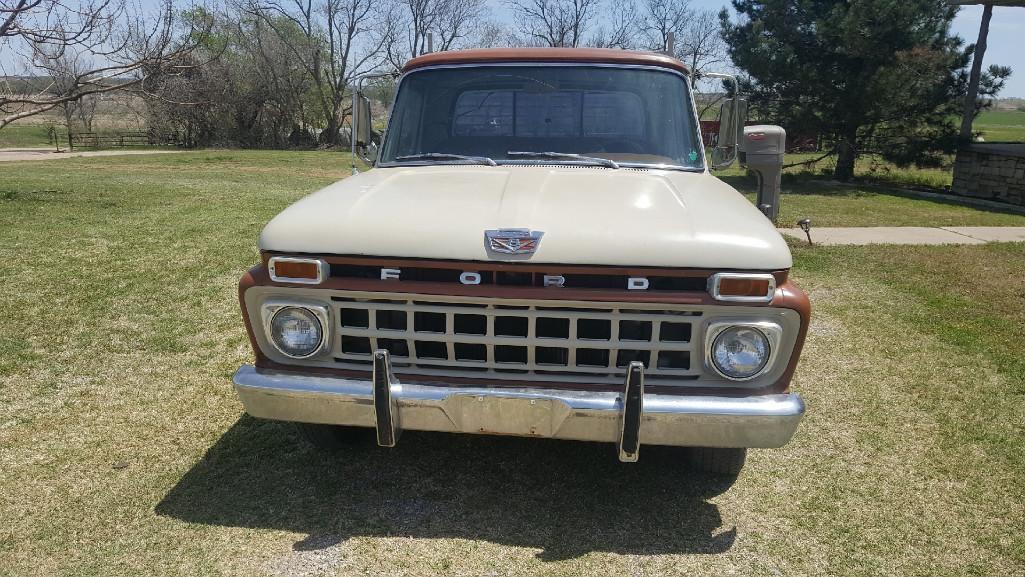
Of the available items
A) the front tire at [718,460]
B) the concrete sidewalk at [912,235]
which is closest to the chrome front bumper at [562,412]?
the front tire at [718,460]

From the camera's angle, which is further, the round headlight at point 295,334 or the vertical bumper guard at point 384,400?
the round headlight at point 295,334

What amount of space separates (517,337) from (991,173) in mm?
14619

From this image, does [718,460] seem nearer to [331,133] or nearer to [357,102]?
[357,102]

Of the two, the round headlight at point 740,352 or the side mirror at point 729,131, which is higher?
the side mirror at point 729,131

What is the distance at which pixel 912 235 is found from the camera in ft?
32.5

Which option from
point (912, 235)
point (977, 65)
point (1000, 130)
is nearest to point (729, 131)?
point (912, 235)

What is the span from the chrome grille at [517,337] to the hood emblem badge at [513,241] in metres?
0.19

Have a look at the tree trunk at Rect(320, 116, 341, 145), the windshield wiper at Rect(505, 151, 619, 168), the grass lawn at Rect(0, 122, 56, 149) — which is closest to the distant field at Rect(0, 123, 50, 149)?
the grass lawn at Rect(0, 122, 56, 149)

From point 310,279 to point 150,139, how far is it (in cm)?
3627

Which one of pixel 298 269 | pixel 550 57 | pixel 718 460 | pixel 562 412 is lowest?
pixel 718 460

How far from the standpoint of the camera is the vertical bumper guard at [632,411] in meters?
2.66

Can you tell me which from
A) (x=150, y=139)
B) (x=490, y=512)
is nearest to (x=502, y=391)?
(x=490, y=512)

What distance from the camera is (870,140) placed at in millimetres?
16016

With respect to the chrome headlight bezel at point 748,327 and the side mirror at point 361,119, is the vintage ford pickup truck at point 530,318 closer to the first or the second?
the chrome headlight bezel at point 748,327
